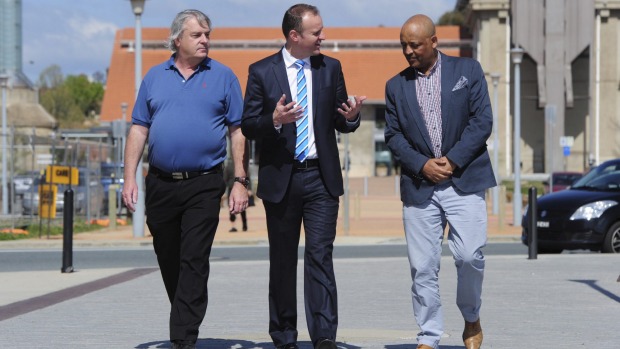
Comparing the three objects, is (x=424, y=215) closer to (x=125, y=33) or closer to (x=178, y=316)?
(x=178, y=316)

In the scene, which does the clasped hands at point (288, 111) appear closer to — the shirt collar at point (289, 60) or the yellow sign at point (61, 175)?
the shirt collar at point (289, 60)

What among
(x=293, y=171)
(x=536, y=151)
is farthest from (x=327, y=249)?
(x=536, y=151)

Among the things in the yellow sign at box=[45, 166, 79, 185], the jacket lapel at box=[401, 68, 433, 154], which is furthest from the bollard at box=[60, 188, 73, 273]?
the yellow sign at box=[45, 166, 79, 185]

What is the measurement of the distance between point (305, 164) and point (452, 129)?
931 millimetres

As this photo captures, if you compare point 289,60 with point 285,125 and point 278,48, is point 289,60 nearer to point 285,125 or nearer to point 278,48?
point 285,125

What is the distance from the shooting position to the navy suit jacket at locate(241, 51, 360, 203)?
8.76 metres

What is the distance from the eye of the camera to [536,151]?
276 feet

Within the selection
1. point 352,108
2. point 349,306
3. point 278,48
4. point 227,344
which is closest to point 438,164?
point 352,108

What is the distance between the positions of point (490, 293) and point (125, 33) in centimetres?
8629

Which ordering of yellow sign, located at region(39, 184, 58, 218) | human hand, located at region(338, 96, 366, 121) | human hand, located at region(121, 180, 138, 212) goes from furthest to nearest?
yellow sign, located at region(39, 184, 58, 218)
human hand, located at region(121, 180, 138, 212)
human hand, located at region(338, 96, 366, 121)

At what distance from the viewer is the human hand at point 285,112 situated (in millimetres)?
8438

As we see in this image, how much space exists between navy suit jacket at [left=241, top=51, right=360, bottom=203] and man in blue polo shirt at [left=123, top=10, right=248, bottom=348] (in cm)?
16

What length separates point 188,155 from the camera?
888cm

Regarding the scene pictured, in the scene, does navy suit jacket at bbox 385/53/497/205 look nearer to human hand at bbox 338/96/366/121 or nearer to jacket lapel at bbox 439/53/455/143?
jacket lapel at bbox 439/53/455/143
